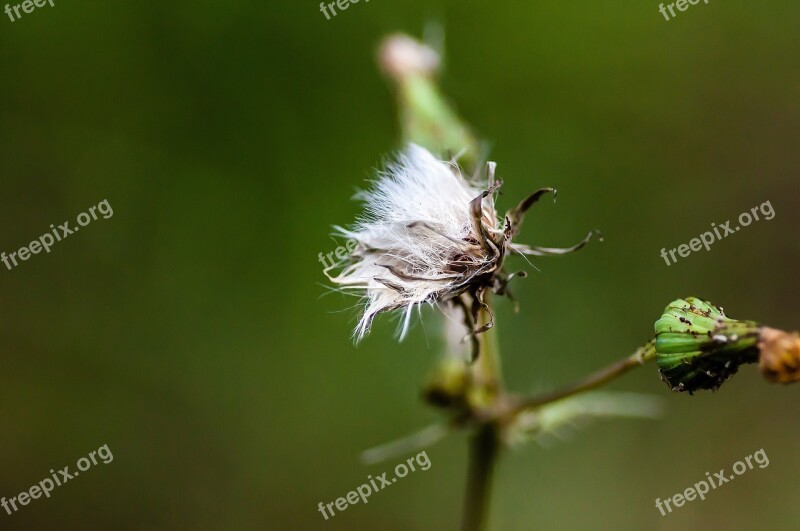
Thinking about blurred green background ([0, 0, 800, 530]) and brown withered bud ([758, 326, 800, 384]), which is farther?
blurred green background ([0, 0, 800, 530])

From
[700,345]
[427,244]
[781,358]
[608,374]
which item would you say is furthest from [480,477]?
[781,358]

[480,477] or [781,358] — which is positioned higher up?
[781,358]

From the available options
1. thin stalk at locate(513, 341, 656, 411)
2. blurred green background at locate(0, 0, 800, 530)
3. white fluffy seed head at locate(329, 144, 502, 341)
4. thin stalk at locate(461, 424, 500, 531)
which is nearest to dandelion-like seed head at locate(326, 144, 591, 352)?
white fluffy seed head at locate(329, 144, 502, 341)

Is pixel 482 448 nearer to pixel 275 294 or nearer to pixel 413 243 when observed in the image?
pixel 413 243

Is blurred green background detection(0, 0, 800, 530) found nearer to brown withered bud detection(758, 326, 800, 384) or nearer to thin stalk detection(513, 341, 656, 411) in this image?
thin stalk detection(513, 341, 656, 411)

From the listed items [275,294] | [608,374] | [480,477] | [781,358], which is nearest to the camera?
[781,358]

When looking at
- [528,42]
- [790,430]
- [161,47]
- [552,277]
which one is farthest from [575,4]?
[790,430]
